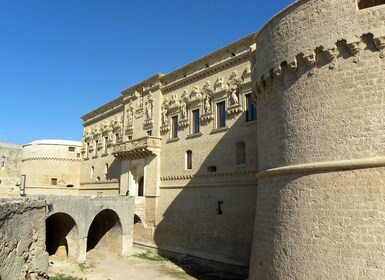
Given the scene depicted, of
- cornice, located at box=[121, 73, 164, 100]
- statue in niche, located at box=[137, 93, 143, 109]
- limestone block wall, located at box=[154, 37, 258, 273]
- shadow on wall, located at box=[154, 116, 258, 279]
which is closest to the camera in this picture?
shadow on wall, located at box=[154, 116, 258, 279]

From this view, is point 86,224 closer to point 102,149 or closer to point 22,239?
point 22,239

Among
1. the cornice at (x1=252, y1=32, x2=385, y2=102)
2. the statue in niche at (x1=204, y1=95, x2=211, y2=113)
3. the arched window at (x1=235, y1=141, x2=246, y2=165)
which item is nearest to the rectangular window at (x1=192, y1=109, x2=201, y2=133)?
the statue in niche at (x1=204, y1=95, x2=211, y2=113)

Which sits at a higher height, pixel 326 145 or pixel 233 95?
pixel 233 95

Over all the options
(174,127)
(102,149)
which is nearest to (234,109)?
(174,127)

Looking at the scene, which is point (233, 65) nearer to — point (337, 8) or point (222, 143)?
point (222, 143)

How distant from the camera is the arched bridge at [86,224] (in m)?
18.0

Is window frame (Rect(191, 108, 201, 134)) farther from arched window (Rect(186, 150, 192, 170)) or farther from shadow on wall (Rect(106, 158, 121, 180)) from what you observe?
shadow on wall (Rect(106, 158, 121, 180))

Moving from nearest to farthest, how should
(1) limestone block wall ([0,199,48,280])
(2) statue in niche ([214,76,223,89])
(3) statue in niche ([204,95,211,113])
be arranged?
1. (1) limestone block wall ([0,199,48,280])
2. (2) statue in niche ([214,76,223,89])
3. (3) statue in niche ([204,95,211,113])

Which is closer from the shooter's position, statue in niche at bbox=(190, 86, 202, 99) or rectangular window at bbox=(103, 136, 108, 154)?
statue in niche at bbox=(190, 86, 202, 99)

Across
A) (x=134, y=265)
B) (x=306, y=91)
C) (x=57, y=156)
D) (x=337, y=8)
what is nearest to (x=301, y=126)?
(x=306, y=91)

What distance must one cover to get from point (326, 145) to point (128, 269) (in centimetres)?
1276

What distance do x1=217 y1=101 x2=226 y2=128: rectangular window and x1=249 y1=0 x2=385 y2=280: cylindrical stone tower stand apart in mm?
9310

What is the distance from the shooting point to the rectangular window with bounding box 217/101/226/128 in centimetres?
1950

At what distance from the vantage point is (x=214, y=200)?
19062mm
